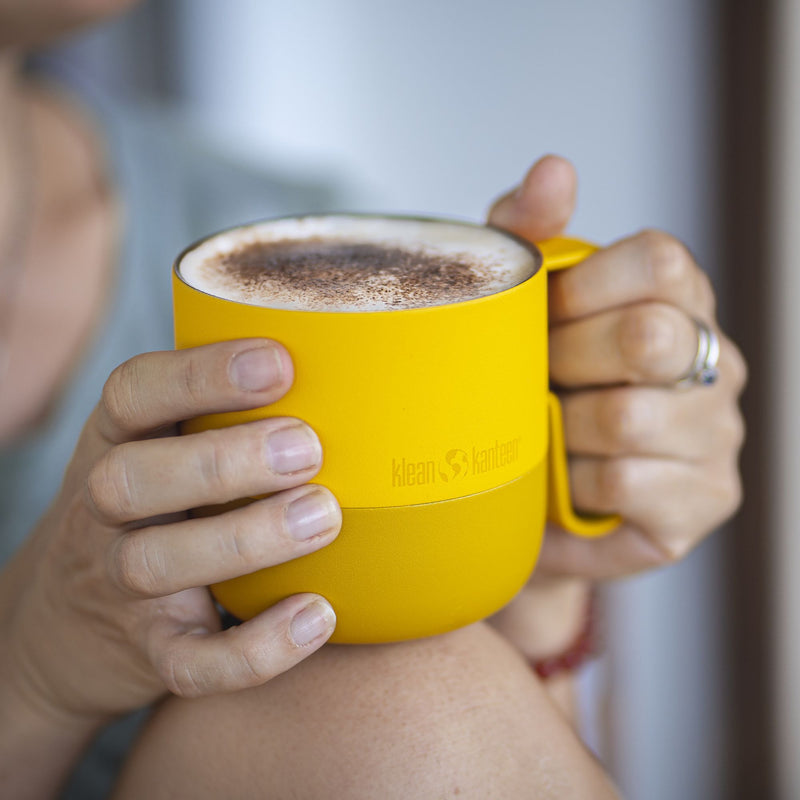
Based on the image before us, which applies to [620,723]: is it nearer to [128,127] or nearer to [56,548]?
[56,548]

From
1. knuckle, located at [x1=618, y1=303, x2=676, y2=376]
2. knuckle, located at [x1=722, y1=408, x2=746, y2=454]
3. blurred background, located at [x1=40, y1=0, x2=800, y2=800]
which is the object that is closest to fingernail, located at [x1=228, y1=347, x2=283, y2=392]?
knuckle, located at [x1=618, y1=303, x2=676, y2=376]

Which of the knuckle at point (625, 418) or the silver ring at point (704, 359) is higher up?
the silver ring at point (704, 359)

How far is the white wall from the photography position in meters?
1.74

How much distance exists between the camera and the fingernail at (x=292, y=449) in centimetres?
47

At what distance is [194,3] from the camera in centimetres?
192

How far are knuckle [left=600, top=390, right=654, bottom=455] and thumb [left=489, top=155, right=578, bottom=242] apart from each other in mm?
145

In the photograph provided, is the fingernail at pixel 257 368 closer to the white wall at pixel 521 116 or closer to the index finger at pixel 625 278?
the index finger at pixel 625 278

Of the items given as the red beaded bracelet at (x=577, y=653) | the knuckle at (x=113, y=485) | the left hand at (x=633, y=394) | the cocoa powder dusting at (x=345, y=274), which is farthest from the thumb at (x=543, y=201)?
the red beaded bracelet at (x=577, y=653)

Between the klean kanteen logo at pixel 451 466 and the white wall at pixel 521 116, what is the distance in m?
1.25

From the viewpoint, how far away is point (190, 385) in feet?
1.61

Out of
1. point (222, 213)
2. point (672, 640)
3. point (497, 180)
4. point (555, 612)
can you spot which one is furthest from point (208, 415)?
point (672, 640)

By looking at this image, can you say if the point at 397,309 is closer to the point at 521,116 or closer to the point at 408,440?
the point at 408,440

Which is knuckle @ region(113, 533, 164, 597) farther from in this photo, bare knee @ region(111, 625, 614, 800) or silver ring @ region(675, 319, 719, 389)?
silver ring @ region(675, 319, 719, 389)

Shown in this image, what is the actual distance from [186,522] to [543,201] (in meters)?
0.37
